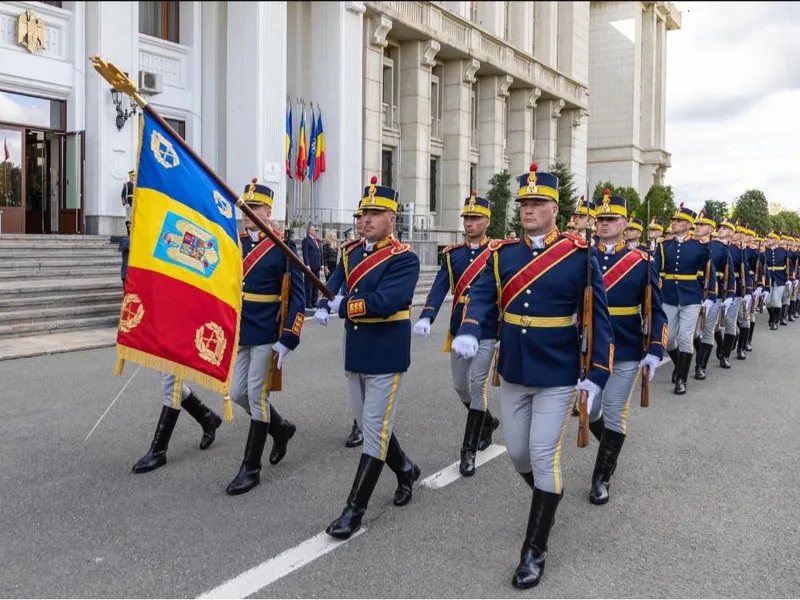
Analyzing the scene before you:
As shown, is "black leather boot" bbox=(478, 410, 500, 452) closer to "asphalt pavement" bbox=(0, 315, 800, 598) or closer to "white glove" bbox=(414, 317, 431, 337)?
"asphalt pavement" bbox=(0, 315, 800, 598)

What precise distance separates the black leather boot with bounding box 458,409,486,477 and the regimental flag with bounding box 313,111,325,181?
18.6 m

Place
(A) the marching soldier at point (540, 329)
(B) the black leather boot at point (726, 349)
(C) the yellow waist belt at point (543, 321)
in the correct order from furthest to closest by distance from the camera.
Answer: (B) the black leather boot at point (726, 349)
(C) the yellow waist belt at point (543, 321)
(A) the marching soldier at point (540, 329)

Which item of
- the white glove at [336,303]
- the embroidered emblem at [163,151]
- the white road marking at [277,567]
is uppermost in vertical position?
the embroidered emblem at [163,151]

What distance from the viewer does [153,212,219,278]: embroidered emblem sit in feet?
16.3

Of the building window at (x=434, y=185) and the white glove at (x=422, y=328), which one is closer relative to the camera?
the white glove at (x=422, y=328)

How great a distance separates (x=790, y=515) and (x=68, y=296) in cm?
1161

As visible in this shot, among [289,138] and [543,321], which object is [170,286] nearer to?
[543,321]

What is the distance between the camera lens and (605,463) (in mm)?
5215

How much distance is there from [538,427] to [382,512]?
4.19ft

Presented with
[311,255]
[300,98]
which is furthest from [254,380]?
[300,98]

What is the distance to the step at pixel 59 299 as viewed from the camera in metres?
12.1

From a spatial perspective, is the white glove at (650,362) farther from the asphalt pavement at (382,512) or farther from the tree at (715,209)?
the tree at (715,209)

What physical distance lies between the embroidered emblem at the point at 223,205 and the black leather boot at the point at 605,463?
9.79 ft

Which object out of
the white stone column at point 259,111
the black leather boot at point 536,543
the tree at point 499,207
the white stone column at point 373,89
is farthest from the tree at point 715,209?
the tree at point 499,207
